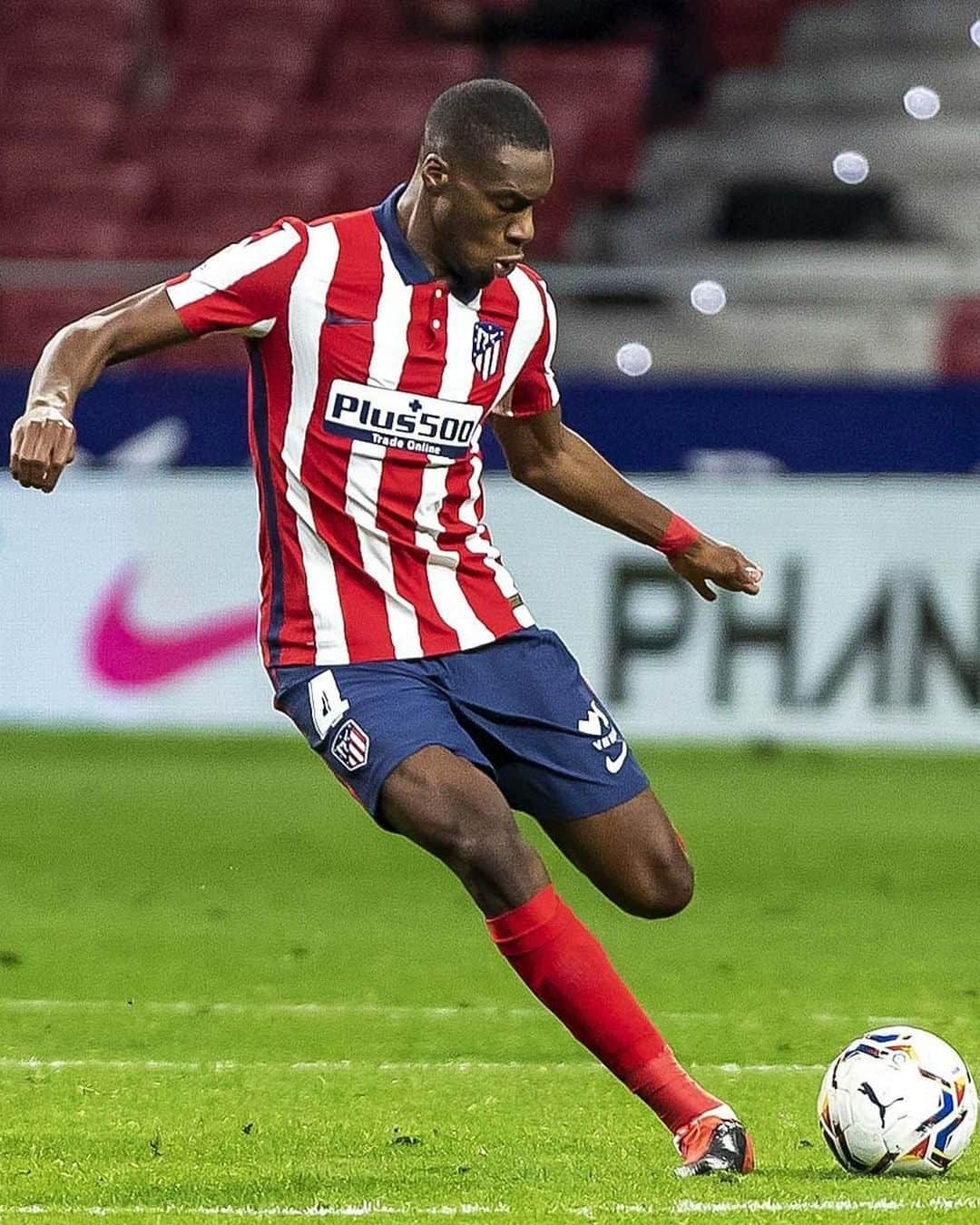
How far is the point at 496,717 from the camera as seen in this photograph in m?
5.01

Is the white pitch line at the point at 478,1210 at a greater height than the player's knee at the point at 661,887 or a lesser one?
lesser

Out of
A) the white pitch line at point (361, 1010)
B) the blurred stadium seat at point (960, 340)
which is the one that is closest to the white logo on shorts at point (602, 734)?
the white pitch line at point (361, 1010)

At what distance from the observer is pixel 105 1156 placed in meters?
4.86

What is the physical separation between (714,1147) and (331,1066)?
156 centimetres

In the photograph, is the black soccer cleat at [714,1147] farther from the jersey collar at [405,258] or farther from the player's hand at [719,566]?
the jersey collar at [405,258]

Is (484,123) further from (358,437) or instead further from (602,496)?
(602,496)

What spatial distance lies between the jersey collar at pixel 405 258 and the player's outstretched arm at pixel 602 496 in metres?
0.46

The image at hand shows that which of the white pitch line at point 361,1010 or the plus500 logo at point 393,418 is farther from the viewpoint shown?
the white pitch line at point 361,1010

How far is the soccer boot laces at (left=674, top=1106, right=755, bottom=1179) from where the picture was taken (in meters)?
4.60

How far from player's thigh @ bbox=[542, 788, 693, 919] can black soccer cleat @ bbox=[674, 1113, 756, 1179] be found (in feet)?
1.77

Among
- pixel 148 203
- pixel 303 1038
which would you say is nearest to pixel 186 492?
pixel 148 203

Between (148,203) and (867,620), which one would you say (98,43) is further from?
(867,620)

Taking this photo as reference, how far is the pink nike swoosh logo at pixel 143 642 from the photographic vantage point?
12352 millimetres

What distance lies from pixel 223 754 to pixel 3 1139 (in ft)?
25.4
